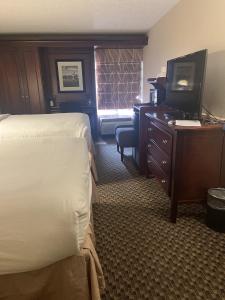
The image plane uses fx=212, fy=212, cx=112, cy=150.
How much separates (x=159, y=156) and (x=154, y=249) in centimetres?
97

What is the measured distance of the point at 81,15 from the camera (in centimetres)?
332

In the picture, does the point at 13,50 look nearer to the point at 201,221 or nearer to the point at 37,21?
the point at 37,21

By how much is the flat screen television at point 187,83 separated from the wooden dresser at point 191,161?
29 cm

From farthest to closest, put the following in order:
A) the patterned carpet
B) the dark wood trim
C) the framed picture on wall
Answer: the framed picture on wall → the dark wood trim → the patterned carpet

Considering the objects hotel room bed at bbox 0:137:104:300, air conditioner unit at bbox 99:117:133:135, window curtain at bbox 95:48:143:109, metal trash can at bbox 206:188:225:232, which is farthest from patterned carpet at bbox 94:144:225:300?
window curtain at bbox 95:48:143:109

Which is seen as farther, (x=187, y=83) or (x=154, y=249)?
(x=187, y=83)

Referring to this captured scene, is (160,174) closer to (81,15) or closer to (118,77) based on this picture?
(81,15)

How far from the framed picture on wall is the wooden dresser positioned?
3.39m

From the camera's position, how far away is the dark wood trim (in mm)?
4281

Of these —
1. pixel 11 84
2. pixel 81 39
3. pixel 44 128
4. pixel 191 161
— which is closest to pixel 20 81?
pixel 11 84

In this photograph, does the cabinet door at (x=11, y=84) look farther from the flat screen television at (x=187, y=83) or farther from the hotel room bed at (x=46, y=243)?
the hotel room bed at (x=46, y=243)

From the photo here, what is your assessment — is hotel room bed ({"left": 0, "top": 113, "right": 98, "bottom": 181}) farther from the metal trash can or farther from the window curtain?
the window curtain

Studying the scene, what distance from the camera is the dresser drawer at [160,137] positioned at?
2.01m

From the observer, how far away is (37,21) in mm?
3557
